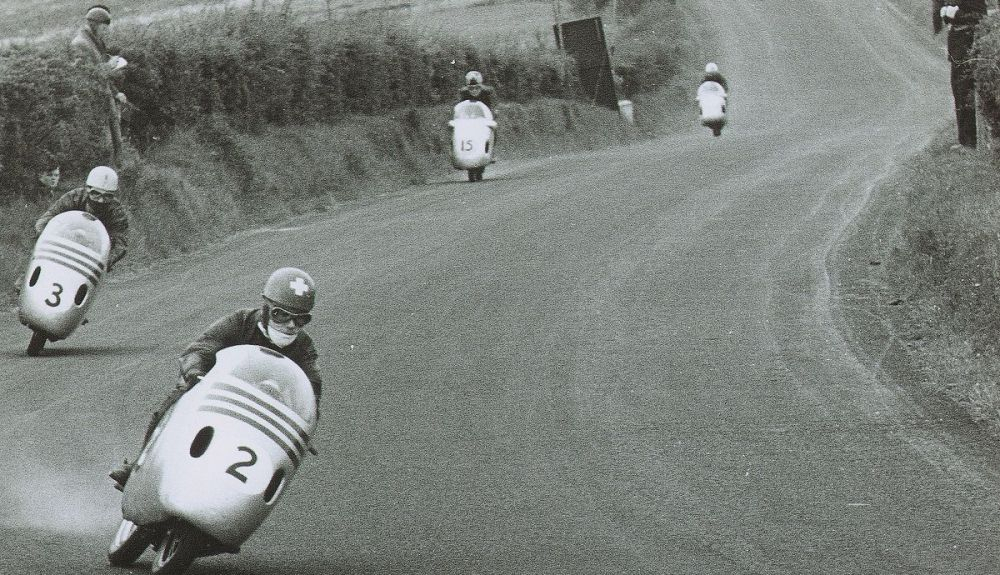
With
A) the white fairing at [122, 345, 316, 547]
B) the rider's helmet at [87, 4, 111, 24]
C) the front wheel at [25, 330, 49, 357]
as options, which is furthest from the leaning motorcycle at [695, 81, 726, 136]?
the white fairing at [122, 345, 316, 547]

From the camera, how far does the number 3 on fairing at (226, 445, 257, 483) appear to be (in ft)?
23.1

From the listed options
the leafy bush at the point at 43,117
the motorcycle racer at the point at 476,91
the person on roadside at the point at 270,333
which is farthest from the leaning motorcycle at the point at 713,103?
the person on roadside at the point at 270,333

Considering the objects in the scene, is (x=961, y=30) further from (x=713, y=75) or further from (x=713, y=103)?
(x=713, y=103)

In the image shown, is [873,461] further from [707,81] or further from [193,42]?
[707,81]

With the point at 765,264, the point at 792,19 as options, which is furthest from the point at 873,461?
the point at 792,19

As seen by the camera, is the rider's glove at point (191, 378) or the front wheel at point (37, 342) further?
the front wheel at point (37, 342)

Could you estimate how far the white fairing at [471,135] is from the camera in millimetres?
27641

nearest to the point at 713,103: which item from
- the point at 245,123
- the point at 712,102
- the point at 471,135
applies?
the point at 712,102

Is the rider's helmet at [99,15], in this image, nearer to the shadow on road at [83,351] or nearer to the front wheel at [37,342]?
the shadow on road at [83,351]

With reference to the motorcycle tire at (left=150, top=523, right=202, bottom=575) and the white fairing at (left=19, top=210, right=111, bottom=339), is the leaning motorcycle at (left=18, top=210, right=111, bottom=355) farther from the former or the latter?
the motorcycle tire at (left=150, top=523, right=202, bottom=575)

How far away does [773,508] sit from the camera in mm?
Answer: 8328

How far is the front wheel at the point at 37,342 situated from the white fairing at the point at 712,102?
25255 millimetres

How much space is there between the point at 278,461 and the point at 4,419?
4.29 meters

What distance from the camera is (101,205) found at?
45.1ft
